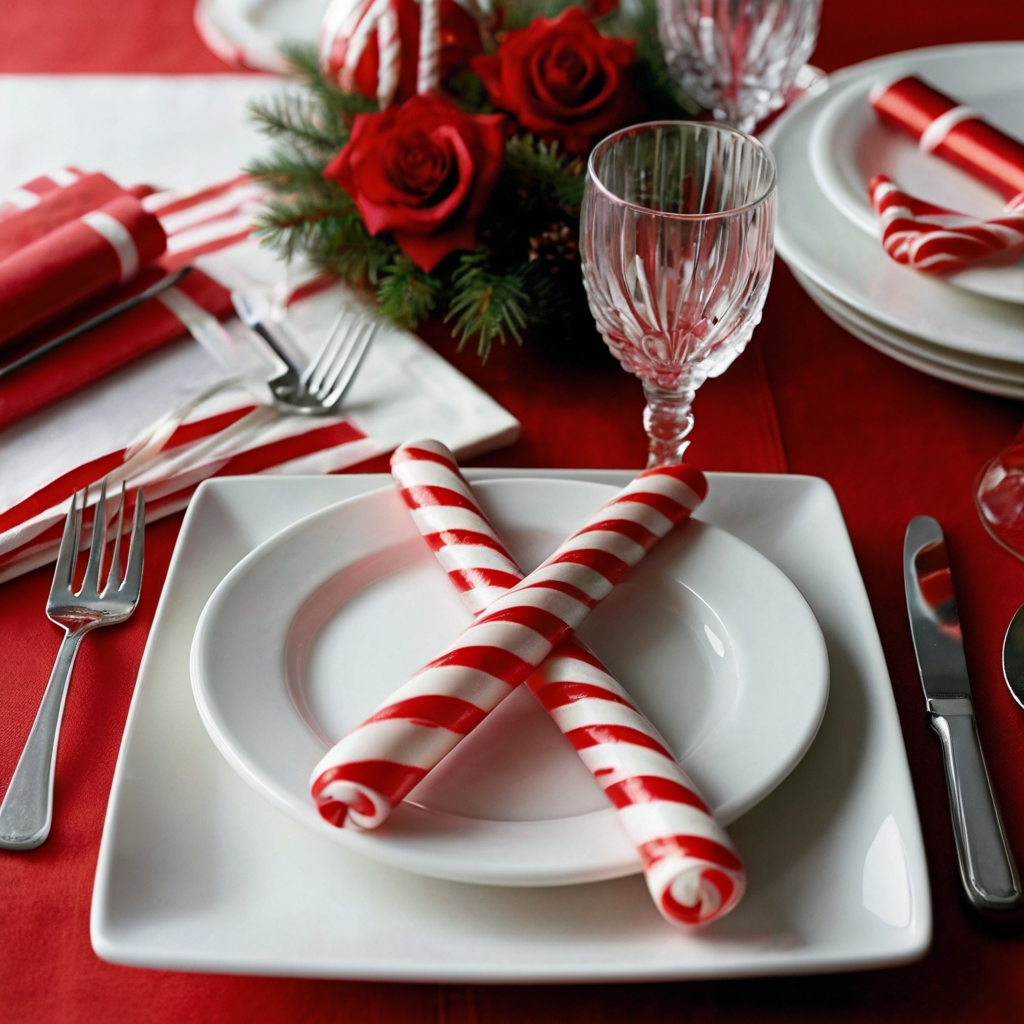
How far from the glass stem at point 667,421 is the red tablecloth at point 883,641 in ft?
0.17

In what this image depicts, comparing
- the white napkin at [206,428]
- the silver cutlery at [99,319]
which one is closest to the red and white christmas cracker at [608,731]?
the white napkin at [206,428]

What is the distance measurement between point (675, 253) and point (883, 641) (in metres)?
0.27

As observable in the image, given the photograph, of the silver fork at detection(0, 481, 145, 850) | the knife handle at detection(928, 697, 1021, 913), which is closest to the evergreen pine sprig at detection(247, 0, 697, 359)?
the silver fork at detection(0, 481, 145, 850)

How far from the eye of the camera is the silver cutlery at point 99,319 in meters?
0.84

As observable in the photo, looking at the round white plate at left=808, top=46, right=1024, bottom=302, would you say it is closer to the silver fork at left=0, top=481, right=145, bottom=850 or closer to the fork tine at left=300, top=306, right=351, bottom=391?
the fork tine at left=300, top=306, right=351, bottom=391

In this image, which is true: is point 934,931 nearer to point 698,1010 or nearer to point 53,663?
point 698,1010

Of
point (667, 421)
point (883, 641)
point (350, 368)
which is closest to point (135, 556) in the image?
point (350, 368)

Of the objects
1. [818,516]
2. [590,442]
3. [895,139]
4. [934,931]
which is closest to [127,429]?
[590,442]

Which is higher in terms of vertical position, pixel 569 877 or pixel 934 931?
pixel 569 877

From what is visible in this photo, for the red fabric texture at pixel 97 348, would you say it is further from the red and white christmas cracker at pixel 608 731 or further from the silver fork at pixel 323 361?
the red and white christmas cracker at pixel 608 731

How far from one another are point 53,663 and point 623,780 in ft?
1.19

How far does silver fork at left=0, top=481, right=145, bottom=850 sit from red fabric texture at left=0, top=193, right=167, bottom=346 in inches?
9.1

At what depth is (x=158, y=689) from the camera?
0.56 m

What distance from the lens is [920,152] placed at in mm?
995
